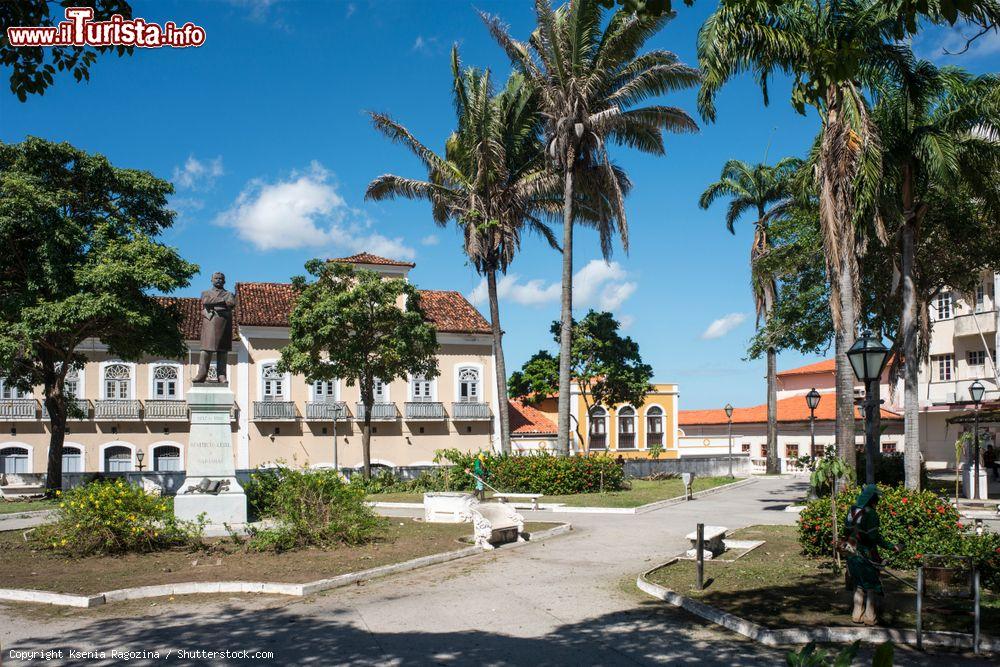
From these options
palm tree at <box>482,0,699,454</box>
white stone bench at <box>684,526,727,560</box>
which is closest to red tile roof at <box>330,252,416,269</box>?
palm tree at <box>482,0,699,454</box>

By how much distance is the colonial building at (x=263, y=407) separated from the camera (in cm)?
3469

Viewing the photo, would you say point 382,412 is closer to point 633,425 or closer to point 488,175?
point 488,175

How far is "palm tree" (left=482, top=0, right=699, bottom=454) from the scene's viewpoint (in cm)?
2497

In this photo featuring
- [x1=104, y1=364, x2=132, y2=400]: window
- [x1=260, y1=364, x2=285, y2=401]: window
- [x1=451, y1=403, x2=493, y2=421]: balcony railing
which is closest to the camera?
[x1=104, y1=364, x2=132, y2=400]: window

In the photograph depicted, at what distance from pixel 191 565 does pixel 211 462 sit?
4.01 m

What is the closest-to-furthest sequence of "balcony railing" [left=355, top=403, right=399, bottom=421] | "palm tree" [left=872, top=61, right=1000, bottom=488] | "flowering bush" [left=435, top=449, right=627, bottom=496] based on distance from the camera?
"palm tree" [left=872, top=61, right=1000, bottom=488] < "flowering bush" [left=435, top=449, right=627, bottom=496] < "balcony railing" [left=355, top=403, right=399, bottom=421]

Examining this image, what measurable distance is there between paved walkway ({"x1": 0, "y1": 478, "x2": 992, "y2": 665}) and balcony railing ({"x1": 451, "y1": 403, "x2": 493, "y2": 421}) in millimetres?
27591

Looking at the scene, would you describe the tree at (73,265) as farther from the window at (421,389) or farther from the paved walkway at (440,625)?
the paved walkway at (440,625)

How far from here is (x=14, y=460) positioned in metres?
34.0

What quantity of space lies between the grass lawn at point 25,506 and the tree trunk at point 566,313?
14.0 meters

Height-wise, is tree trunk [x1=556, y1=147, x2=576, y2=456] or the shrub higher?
tree trunk [x1=556, y1=147, x2=576, y2=456]

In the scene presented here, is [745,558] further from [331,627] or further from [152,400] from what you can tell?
[152,400]

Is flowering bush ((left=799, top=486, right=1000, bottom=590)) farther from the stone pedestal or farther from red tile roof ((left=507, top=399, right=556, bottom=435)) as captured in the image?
red tile roof ((left=507, top=399, right=556, bottom=435))

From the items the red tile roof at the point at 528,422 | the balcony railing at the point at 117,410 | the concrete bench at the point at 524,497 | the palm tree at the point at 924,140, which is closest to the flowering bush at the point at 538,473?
the concrete bench at the point at 524,497
